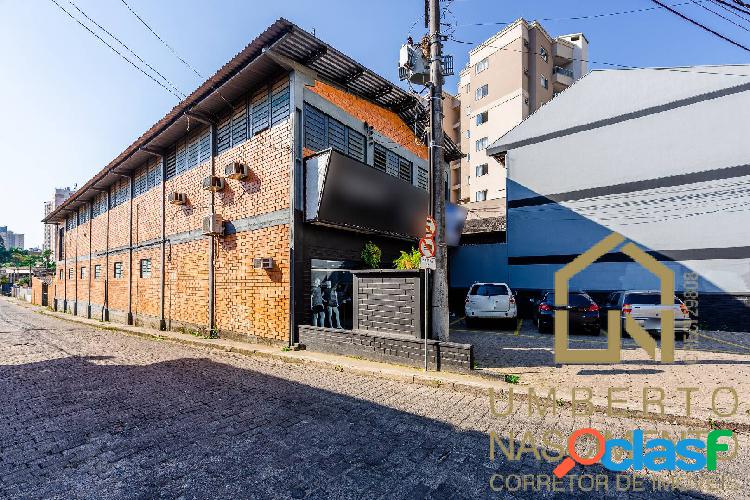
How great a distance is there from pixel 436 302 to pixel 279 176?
18.8 feet

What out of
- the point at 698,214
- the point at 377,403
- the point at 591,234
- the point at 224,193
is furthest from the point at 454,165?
the point at 377,403

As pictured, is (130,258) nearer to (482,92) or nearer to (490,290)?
(490,290)

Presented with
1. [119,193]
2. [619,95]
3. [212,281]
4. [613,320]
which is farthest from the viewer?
[119,193]

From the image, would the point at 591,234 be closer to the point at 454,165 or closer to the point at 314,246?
the point at 314,246

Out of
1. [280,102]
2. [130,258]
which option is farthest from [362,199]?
[130,258]

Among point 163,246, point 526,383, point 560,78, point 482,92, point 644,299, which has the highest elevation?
point 560,78

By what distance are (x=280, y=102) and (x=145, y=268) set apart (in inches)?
444

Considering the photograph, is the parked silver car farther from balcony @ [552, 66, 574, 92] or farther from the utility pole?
balcony @ [552, 66, 574, 92]

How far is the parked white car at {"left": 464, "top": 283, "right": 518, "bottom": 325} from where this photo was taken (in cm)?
1161

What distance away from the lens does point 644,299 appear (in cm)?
1034

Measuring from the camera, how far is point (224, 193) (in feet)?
37.8


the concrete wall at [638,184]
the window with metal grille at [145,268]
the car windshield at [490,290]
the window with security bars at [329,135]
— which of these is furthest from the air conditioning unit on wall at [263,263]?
the concrete wall at [638,184]

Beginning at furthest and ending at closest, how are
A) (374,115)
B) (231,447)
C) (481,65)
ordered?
1. (481,65)
2. (374,115)
3. (231,447)

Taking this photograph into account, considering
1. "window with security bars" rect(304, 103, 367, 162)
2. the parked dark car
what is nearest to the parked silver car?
the parked dark car
